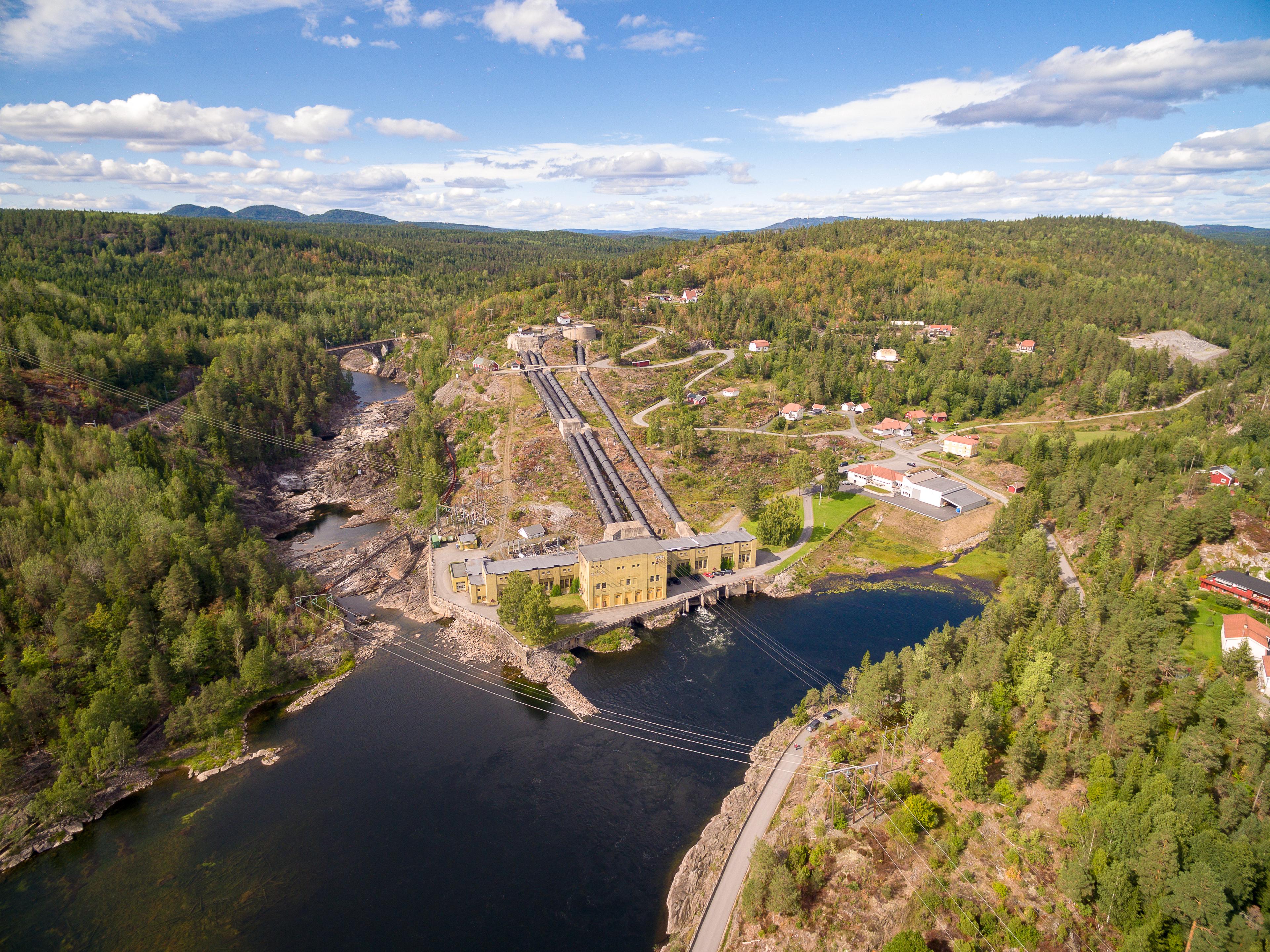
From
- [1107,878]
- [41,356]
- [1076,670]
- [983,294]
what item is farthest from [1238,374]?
[41,356]

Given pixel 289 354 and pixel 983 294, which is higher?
pixel 983 294

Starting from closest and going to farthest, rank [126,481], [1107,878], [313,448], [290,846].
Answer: [1107,878], [290,846], [126,481], [313,448]

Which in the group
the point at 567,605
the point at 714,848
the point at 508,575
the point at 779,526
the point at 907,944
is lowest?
the point at 714,848

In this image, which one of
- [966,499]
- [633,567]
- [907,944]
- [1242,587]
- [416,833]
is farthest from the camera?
[966,499]

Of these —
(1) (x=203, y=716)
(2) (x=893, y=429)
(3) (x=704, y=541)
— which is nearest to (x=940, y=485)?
(2) (x=893, y=429)

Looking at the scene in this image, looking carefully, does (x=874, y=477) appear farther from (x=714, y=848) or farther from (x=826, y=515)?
(x=714, y=848)

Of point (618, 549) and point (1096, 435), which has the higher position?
point (1096, 435)

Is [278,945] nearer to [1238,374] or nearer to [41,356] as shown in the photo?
[41,356]
